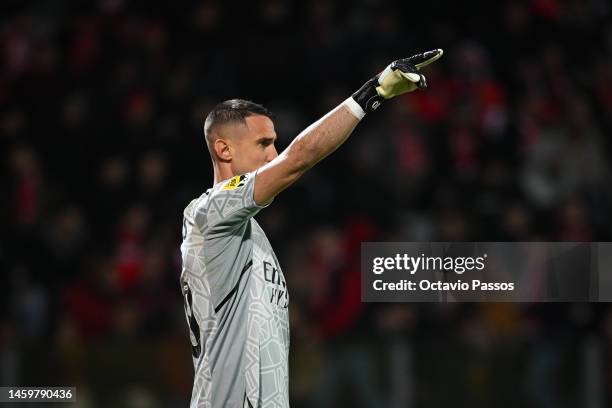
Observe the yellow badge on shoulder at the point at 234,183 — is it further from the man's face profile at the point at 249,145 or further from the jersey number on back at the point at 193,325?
the jersey number on back at the point at 193,325

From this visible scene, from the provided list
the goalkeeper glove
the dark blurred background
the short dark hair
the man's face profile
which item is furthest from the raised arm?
the dark blurred background

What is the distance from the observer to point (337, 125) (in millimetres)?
3580

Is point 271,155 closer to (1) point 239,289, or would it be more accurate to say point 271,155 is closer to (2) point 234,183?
(2) point 234,183

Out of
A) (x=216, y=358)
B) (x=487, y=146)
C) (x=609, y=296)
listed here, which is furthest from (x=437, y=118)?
(x=216, y=358)

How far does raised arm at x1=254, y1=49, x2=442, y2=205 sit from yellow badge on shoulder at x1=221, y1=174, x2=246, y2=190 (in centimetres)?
16

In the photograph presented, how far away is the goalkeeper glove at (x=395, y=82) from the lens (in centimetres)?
355

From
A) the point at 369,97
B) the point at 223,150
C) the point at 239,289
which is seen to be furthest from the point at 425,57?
the point at 239,289

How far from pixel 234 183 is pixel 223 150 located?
351mm

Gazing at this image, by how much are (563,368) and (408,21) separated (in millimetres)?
4313

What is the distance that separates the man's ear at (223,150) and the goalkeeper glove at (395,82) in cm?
71

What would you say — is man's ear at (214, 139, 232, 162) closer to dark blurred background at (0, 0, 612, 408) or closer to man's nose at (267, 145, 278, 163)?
man's nose at (267, 145, 278, 163)

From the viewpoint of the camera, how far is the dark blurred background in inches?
314

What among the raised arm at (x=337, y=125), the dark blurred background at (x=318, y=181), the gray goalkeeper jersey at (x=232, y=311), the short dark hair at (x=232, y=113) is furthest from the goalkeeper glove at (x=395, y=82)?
the dark blurred background at (x=318, y=181)

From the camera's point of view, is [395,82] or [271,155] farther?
[271,155]
